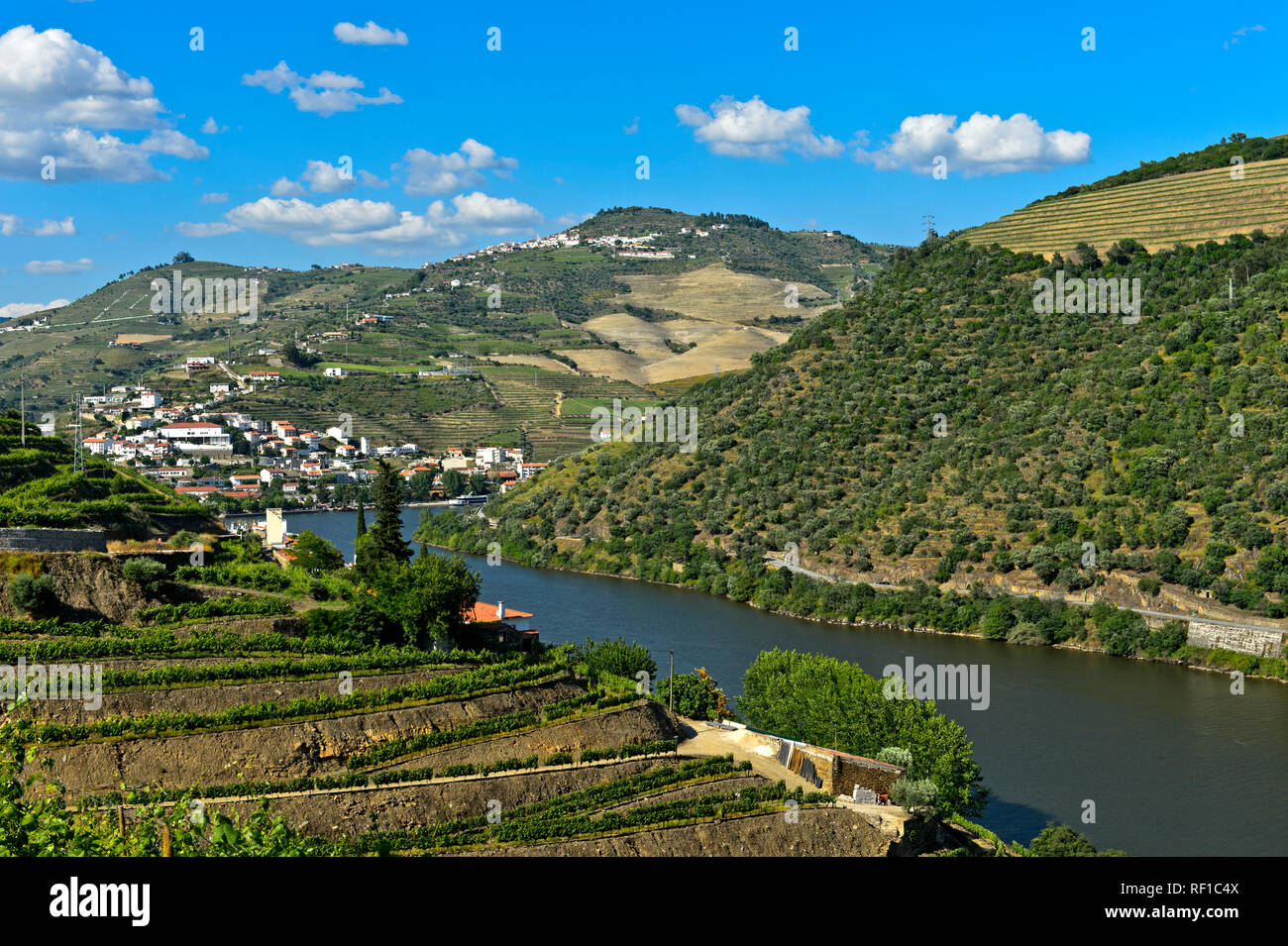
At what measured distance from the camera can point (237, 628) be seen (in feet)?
72.2

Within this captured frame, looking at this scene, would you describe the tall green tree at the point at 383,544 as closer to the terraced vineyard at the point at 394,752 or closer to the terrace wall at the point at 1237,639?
the terraced vineyard at the point at 394,752

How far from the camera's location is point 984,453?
55.9m

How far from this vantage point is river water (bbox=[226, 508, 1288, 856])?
26453 mm

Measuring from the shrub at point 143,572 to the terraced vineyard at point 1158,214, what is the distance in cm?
6039

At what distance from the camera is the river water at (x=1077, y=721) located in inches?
1041

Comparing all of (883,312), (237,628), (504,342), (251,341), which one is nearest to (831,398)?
(883,312)

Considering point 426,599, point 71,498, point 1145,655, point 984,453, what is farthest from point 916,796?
point 984,453

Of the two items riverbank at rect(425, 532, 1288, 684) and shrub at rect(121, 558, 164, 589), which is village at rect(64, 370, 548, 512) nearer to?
riverbank at rect(425, 532, 1288, 684)

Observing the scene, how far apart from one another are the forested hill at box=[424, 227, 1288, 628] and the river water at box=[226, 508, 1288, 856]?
5.23 meters

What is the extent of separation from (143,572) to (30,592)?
211cm

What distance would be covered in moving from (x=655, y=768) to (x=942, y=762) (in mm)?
6739

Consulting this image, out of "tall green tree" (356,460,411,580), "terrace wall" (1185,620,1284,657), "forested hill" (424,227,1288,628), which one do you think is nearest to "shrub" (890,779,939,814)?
"tall green tree" (356,460,411,580)

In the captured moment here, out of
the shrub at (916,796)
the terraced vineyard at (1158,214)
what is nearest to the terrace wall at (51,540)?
the shrub at (916,796)
